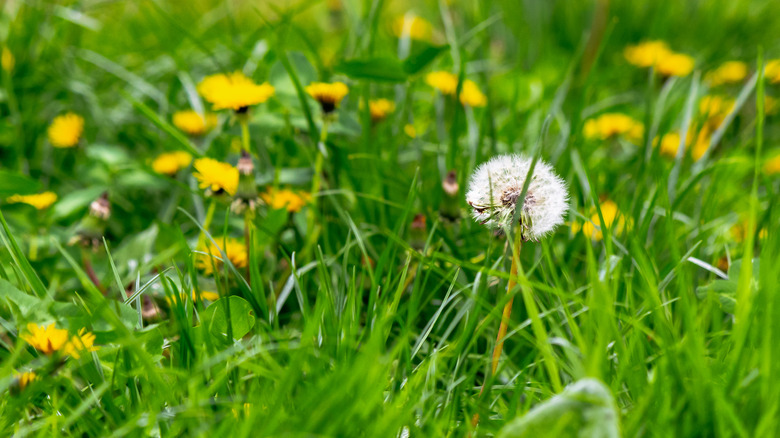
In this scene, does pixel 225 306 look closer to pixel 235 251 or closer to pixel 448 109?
pixel 235 251

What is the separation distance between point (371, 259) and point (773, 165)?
1.21m

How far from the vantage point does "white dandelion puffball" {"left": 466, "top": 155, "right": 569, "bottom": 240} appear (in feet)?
2.93

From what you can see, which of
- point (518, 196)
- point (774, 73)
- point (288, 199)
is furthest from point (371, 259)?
point (774, 73)

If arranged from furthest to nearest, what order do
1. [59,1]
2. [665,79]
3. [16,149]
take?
[59,1], [665,79], [16,149]

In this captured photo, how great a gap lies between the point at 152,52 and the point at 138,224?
3.07 ft

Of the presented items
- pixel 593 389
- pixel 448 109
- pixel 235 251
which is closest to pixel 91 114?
pixel 235 251

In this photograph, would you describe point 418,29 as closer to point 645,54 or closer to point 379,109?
point 645,54

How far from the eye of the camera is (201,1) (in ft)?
11.3

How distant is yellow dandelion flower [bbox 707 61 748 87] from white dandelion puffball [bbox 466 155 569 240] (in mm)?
1633

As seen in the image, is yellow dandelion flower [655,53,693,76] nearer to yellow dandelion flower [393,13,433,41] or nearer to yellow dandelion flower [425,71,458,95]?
yellow dandelion flower [425,71,458,95]

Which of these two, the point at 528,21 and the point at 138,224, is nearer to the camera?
the point at 138,224

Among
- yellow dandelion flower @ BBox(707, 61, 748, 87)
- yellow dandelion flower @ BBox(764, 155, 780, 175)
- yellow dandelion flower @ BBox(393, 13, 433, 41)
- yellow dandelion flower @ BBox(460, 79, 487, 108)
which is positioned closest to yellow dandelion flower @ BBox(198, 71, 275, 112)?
yellow dandelion flower @ BBox(460, 79, 487, 108)

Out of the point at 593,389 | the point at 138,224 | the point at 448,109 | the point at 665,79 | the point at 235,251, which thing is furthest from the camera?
the point at 665,79

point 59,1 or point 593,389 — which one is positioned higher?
point 59,1
